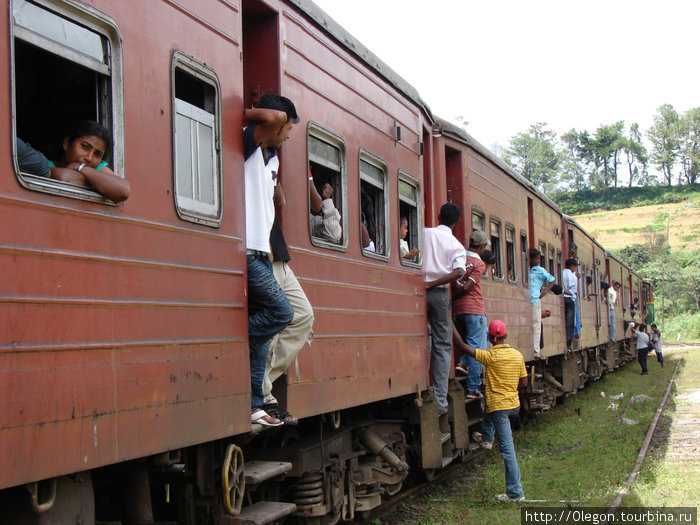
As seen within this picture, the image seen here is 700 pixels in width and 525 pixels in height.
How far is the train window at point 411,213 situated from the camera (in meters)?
7.44

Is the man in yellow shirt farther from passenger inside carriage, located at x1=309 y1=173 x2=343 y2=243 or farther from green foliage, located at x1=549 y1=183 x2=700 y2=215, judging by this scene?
green foliage, located at x1=549 y1=183 x2=700 y2=215

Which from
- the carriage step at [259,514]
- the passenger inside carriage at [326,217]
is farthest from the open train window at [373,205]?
the carriage step at [259,514]

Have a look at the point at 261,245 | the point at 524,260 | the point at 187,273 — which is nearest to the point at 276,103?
the point at 261,245

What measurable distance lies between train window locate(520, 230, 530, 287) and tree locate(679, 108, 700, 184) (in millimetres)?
110092

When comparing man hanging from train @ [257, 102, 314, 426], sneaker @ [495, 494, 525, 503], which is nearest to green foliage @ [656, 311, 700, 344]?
sneaker @ [495, 494, 525, 503]

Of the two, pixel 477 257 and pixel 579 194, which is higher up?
pixel 579 194

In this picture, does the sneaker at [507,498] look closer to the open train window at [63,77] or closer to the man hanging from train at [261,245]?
the man hanging from train at [261,245]

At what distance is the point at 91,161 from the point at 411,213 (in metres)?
4.68

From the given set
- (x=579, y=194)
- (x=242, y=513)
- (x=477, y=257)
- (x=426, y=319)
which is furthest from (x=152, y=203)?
(x=579, y=194)

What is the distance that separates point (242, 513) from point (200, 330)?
4.42 feet

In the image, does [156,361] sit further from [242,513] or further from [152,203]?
[242,513]

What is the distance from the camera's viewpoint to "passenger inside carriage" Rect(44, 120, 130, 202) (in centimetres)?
325

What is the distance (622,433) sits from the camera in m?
12.4

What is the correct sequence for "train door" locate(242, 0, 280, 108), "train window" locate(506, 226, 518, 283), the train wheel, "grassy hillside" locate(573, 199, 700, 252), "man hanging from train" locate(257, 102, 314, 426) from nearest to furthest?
1. the train wheel
2. "man hanging from train" locate(257, 102, 314, 426)
3. "train door" locate(242, 0, 280, 108)
4. "train window" locate(506, 226, 518, 283)
5. "grassy hillside" locate(573, 199, 700, 252)
